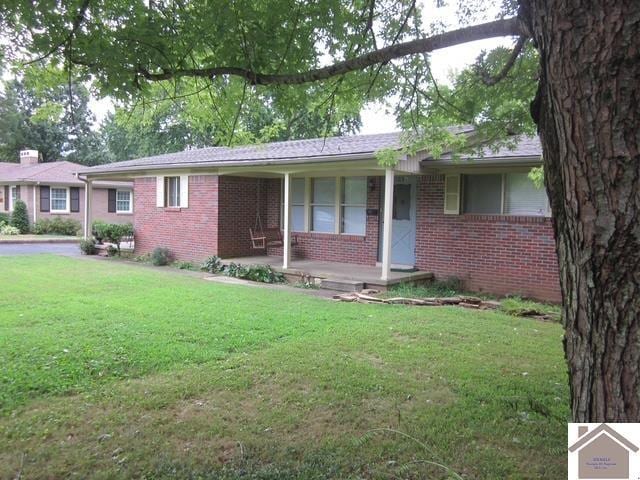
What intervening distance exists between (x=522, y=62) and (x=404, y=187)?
684 cm

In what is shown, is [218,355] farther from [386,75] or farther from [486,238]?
[486,238]

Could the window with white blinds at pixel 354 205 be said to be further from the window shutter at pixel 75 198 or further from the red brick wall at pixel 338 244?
the window shutter at pixel 75 198

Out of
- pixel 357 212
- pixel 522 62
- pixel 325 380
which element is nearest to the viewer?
pixel 325 380

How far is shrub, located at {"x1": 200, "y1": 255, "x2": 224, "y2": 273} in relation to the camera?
44.4 feet

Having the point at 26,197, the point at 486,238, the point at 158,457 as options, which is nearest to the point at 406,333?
the point at 158,457

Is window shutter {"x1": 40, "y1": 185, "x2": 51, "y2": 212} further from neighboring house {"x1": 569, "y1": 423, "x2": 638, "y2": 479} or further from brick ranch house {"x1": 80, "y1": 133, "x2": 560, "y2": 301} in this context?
neighboring house {"x1": 569, "y1": 423, "x2": 638, "y2": 479}

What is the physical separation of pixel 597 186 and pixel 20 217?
28.5m

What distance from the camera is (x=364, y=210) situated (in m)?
13.2

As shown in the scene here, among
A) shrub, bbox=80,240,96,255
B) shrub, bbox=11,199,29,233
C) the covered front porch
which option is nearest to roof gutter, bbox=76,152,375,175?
the covered front porch

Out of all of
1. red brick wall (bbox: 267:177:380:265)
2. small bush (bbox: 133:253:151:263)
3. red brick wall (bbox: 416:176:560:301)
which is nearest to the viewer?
red brick wall (bbox: 416:176:560:301)

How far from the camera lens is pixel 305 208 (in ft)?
46.9

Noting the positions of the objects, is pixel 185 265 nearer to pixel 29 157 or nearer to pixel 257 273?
pixel 257 273

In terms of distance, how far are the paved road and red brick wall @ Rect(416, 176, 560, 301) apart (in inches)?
462

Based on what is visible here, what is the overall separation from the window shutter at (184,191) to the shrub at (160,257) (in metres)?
1.44
